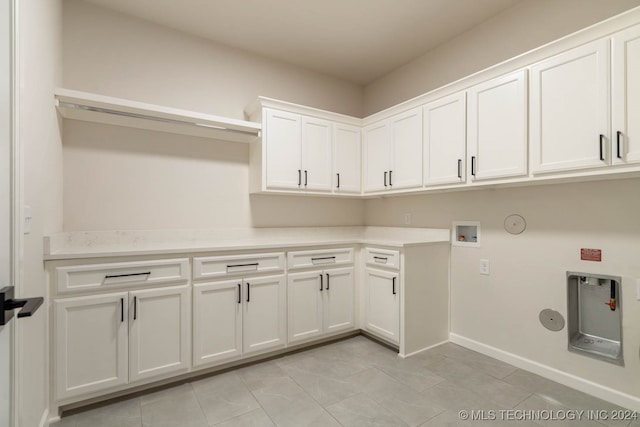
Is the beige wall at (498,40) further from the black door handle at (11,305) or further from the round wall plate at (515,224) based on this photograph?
the black door handle at (11,305)

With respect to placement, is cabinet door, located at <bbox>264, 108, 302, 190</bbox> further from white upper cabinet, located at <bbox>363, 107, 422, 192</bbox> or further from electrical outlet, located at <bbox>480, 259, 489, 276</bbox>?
electrical outlet, located at <bbox>480, 259, 489, 276</bbox>

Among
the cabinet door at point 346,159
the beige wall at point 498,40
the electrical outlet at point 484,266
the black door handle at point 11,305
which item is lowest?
the electrical outlet at point 484,266

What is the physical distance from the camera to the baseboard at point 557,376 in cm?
195

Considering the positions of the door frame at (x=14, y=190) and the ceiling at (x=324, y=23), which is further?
the ceiling at (x=324, y=23)

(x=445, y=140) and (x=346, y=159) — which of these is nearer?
(x=445, y=140)

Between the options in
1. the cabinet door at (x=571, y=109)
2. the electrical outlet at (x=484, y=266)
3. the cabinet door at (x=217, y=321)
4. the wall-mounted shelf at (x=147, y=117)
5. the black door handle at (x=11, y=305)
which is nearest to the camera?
the black door handle at (x=11, y=305)

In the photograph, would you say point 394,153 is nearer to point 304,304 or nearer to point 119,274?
point 304,304

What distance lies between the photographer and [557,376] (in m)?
2.25

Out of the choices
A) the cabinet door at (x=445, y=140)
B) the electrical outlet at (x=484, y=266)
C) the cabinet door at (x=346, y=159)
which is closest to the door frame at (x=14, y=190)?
the cabinet door at (x=346, y=159)

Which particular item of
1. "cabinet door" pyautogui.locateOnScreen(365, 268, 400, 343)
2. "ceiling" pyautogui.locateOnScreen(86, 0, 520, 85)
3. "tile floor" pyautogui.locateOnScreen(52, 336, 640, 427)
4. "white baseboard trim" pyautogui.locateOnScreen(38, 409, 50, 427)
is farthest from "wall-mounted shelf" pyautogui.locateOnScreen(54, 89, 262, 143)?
"tile floor" pyautogui.locateOnScreen(52, 336, 640, 427)

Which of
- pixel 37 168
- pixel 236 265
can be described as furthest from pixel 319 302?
pixel 37 168

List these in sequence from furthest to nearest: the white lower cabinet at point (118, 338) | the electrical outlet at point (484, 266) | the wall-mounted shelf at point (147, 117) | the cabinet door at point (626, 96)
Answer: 1. the electrical outlet at point (484, 266)
2. the wall-mounted shelf at point (147, 117)
3. the white lower cabinet at point (118, 338)
4. the cabinet door at point (626, 96)

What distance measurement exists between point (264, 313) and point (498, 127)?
2.38 m

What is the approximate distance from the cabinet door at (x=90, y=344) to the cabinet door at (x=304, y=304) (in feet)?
4.14
